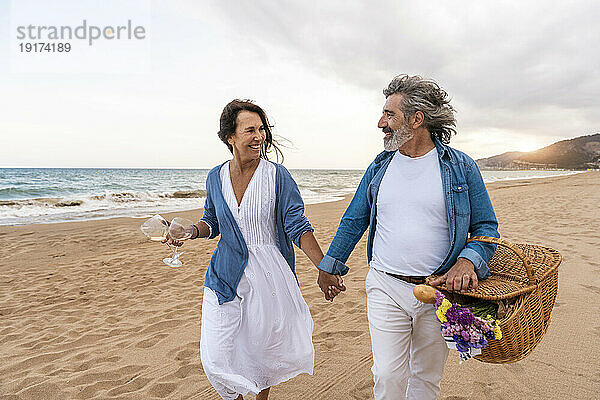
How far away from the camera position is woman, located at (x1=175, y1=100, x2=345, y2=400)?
2.76 m

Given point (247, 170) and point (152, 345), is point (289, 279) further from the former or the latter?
point (152, 345)

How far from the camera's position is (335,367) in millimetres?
3768

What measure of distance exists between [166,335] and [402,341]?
124 inches

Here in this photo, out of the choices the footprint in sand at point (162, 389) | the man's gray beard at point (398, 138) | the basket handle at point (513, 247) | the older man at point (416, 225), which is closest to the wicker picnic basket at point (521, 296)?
the basket handle at point (513, 247)

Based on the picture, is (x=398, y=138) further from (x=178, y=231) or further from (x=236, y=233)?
(x=178, y=231)

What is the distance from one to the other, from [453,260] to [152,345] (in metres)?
3.37

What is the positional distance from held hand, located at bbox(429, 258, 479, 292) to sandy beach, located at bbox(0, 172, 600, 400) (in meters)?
1.59

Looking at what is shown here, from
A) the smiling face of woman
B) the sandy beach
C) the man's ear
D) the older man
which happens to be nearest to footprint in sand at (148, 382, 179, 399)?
the sandy beach

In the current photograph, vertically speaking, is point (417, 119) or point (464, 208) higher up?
point (417, 119)

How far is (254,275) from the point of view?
282 centimetres

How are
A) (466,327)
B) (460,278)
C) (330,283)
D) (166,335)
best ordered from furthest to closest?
(166,335) → (330,283) → (460,278) → (466,327)

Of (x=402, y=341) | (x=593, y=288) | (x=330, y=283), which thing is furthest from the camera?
(x=593, y=288)

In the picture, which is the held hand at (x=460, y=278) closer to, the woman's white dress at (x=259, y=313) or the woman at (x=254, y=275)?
the woman at (x=254, y=275)

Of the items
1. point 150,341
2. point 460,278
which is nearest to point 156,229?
point 460,278
